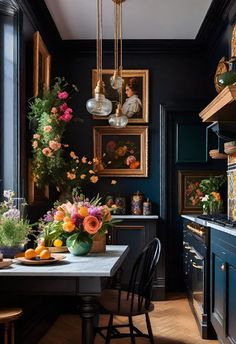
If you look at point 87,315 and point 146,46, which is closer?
point 87,315

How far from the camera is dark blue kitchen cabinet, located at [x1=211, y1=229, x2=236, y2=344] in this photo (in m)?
2.95

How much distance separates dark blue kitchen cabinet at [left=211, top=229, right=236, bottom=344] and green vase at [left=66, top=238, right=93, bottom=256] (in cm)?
92

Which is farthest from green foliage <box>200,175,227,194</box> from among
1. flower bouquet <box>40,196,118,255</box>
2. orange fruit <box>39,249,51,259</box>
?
orange fruit <box>39,249,51,259</box>

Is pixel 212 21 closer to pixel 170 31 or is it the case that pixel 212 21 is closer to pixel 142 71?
pixel 170 31

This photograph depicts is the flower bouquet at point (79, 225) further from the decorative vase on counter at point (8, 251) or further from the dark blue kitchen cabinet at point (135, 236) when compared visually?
the dark blue kitchen cabinet at point (135, 236)

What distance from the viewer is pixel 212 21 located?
193 inches

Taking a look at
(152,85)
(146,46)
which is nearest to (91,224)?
(152,85)

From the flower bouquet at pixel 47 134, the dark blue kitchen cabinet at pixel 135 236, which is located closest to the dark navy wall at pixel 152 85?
the dark blue kitchen cabinet at pixel 135 236

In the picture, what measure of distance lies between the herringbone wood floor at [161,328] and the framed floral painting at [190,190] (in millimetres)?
1189

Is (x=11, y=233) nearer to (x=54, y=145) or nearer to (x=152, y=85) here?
(x=54, y=145)

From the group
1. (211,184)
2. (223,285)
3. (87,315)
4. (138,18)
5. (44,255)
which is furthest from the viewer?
(211,184)

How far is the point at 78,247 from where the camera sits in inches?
116

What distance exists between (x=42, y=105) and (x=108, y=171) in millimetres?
1823

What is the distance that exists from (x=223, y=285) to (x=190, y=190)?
2449 mm
